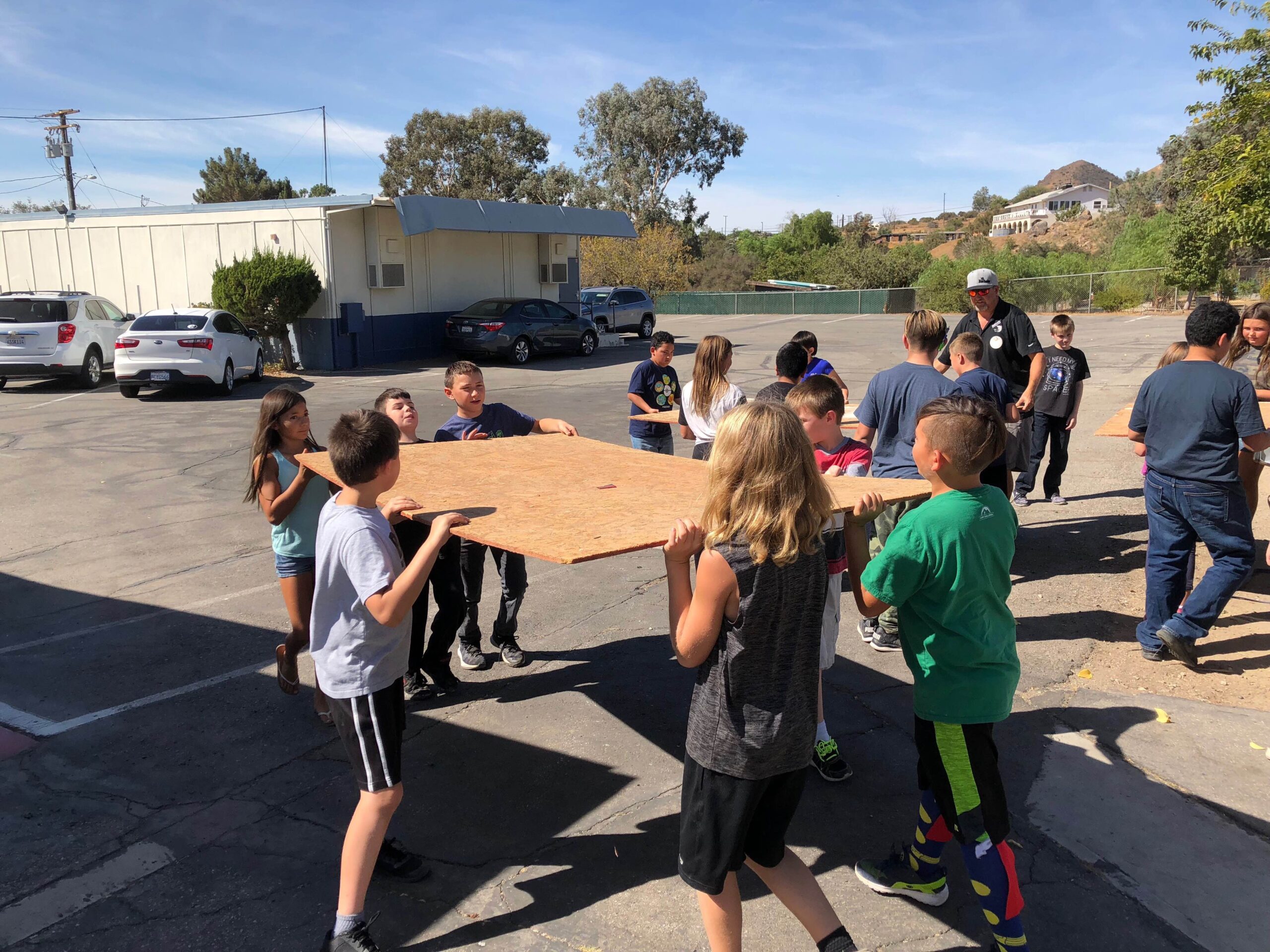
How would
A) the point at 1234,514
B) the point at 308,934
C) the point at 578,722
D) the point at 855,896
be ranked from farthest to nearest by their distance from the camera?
the point at 1234,514, the point at 578,722, the point at 855,896, the point at 308,934

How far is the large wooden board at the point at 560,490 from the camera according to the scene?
9.76 ft

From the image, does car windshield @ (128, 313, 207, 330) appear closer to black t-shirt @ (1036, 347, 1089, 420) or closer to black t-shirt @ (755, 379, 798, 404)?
black t-shirt @ (1036, 347, 1089, 420)

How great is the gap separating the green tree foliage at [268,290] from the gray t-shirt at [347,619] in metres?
18.4

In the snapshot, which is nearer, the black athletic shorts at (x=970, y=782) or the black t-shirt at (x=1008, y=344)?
the black athletic shorts at (x=970, y=782)

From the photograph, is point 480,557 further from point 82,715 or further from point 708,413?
point 82,715

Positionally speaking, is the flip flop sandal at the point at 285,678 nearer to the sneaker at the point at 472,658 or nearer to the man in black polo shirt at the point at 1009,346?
the sneaker at the point at 472,658

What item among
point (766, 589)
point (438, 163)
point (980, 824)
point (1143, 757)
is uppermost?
point (438, 163)

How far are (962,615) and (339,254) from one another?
65.5 ft

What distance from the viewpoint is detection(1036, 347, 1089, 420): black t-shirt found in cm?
869

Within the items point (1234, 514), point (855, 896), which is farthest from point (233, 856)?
point (1234, 514)

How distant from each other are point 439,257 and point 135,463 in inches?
530

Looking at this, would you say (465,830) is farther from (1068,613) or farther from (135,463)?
(135,463)

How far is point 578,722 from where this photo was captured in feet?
14.7

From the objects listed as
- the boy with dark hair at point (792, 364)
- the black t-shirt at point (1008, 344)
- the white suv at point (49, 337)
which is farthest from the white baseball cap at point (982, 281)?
the white suv at point (49, 337)
